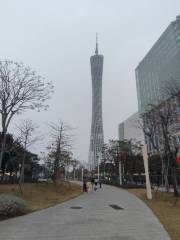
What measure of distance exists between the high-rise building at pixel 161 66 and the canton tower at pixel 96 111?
3620cm

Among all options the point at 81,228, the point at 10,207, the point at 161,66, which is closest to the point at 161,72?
the point at 161,66

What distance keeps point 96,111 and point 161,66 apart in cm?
5018

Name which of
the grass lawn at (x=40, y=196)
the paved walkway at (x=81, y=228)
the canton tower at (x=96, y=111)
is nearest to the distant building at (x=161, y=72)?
the grass lawn at (x=40, y=196)

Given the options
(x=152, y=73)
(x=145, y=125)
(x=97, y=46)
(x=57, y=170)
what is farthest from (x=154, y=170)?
(x=97, y=46)

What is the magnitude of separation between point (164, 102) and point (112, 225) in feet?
49.0

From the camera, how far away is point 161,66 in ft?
142

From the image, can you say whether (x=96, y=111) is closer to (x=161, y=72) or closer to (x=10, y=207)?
(x=161, y=72)

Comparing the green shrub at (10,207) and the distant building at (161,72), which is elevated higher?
the distant building at (161,72)

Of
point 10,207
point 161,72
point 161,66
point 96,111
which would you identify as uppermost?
point 96,111

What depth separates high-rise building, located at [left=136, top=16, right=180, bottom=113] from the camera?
36531 mm

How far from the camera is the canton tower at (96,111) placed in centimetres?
9244

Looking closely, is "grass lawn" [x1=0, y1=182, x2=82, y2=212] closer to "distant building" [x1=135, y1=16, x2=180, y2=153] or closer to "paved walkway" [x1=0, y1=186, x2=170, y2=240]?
"paved walkway" [x1=0, y1=186, x2=170, y2=240]

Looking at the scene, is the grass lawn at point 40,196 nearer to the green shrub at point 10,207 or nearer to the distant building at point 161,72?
the green shrub at point 10,207

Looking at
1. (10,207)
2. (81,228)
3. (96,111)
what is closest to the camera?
(81,228)
